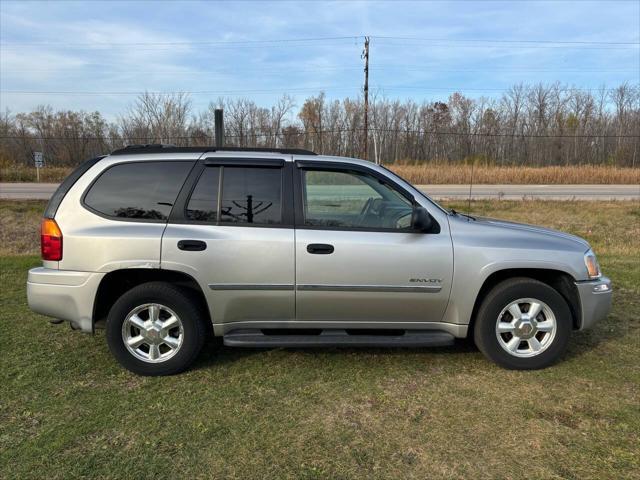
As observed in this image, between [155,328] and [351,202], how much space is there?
196 centimetres

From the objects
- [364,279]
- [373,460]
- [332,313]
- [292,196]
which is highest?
[292,196]

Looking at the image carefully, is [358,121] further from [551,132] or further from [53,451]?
[53,451]

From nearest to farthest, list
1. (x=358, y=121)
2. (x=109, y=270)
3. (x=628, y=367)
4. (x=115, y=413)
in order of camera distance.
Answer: (x=115, y=413) → (x=109, y=270) → (x=628, y=367) → (x=358, y=121)

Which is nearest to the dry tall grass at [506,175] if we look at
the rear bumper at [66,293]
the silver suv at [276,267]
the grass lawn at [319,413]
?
the grass lawn at [319,413]

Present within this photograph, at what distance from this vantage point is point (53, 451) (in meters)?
2.75

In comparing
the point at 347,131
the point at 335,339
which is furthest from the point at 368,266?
the point at 347,131

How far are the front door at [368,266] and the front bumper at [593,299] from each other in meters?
1.18

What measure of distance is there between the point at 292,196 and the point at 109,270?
62.1 inches

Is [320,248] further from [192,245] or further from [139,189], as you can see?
[139,189]

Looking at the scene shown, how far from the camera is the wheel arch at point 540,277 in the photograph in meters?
3.92

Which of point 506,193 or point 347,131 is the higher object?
point 347,131

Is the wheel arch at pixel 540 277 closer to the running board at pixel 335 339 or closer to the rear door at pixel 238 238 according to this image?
the running board at pixel 335 339

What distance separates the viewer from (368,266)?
3.70 meters

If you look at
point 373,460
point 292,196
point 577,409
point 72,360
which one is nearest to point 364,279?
point 292,196
